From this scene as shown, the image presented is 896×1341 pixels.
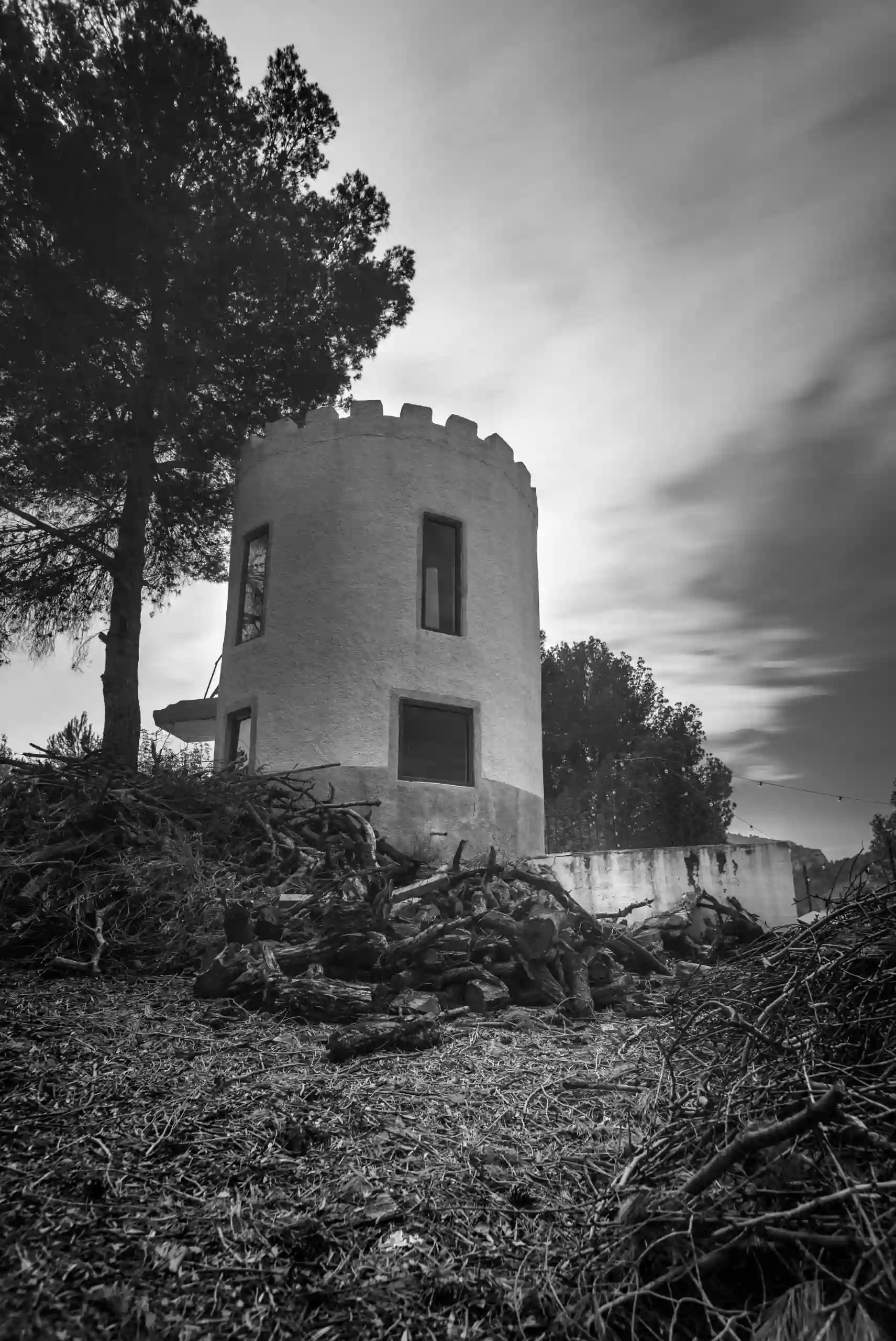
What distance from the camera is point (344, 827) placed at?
8.89 m

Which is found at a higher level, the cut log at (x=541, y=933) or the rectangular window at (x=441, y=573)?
the rectangular window at (x=441, y=573)

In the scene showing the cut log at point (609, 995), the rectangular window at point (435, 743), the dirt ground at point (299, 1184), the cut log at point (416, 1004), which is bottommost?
the dirt ground at point (299, 1184)

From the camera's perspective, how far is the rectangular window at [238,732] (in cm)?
1174

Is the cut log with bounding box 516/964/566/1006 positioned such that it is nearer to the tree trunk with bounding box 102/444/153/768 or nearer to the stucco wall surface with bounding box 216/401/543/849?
the stucco wall surface with bounding box 216/401/543/849

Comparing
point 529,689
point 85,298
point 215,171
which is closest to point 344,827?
point 529,689

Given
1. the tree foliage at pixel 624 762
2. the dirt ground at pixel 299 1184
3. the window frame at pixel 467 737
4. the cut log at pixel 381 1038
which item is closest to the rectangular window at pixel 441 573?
the window frame at pixel 467 737

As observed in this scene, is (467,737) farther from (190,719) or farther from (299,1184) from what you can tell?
(299,1184)

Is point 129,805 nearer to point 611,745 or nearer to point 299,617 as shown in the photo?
point 299,617

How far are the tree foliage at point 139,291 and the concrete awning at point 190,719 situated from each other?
2.60m

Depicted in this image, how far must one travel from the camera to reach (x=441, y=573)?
40.5 ft

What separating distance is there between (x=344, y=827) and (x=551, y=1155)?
651cm

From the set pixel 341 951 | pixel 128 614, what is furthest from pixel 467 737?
pixel 341 951

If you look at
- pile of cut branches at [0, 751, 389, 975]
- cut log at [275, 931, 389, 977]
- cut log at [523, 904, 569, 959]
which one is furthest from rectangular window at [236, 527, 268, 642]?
cut log at [523, 904, 569, 959]

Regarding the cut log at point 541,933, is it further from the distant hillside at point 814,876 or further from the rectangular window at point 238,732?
the rectangular window at point 238,732
